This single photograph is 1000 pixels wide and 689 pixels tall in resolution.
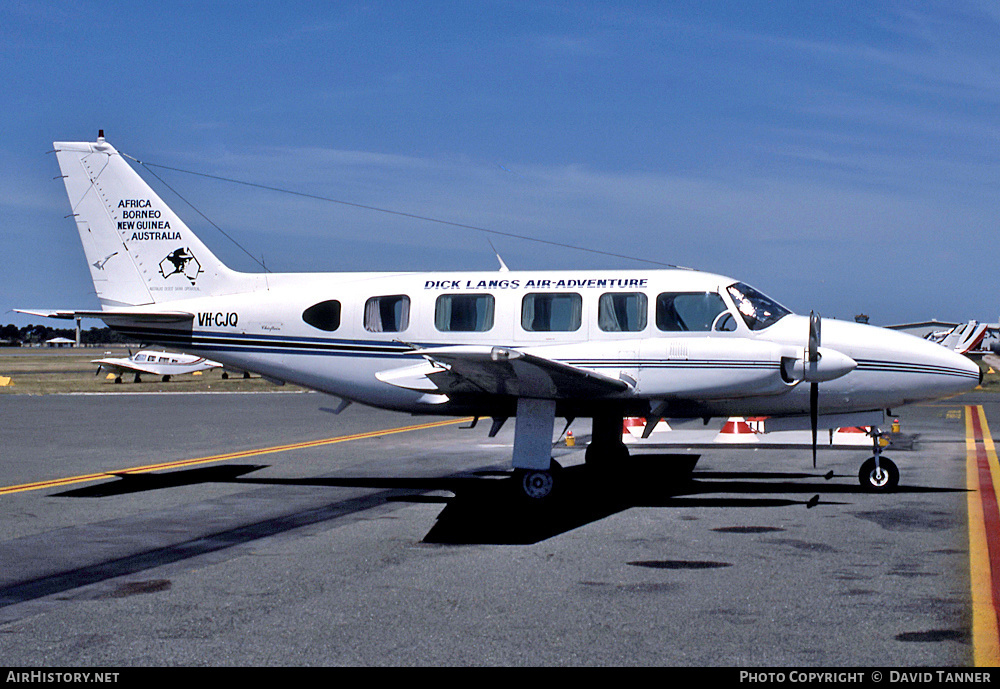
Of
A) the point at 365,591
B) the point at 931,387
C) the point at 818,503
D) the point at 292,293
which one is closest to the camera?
the point at 365,591

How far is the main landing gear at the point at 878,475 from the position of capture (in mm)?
12570

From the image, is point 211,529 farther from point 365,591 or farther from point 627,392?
point 627,392

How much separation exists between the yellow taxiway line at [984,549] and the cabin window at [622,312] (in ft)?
14.9

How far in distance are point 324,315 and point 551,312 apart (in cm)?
332

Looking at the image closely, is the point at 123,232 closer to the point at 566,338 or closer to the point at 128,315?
the point at 128,315

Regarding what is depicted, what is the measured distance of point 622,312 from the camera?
1293cm

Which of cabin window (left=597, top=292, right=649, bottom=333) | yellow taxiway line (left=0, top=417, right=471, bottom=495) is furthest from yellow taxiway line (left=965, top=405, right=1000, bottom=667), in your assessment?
yellow taxiway line (left=0, top=417, right=471, bottom=495)

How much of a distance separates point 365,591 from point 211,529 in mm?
3552

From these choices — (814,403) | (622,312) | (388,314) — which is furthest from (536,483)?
(814,403)

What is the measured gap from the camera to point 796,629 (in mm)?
6238

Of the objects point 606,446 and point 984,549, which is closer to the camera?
point 984,549

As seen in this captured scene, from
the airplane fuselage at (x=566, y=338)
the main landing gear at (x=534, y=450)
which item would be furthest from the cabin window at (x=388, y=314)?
the main landing gear at (x=534, y=450)
